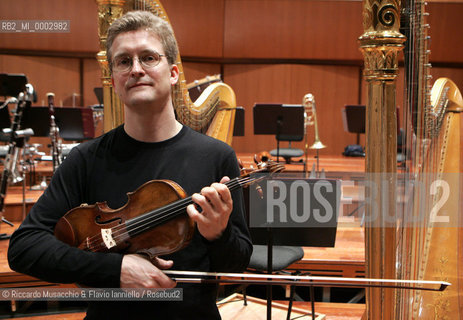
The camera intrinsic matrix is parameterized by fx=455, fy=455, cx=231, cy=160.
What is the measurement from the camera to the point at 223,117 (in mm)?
2605

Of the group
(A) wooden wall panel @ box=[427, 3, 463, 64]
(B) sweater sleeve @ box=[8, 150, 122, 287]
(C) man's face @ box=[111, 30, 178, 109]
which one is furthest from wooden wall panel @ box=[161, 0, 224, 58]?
(B) sweater sleeve @ box=[8, 150, 122, 287]

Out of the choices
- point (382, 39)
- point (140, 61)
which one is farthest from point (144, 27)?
point (382, 39)

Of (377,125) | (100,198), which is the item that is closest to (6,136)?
(100,198)

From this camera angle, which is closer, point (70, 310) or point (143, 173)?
point (143, 173)

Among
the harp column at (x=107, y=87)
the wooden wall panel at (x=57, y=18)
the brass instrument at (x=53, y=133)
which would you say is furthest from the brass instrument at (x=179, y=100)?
the wooden wall panel at (x=57, y=18)

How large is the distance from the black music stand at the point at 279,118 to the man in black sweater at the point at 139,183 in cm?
423

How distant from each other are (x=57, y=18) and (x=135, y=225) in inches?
313

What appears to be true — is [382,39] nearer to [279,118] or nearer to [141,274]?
[141,274]

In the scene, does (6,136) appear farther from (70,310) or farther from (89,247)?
(89,247)

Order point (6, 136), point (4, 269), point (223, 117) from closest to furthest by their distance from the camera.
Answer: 1. point (223, 117)
2. point (4, 269)
3. point (6, 136)

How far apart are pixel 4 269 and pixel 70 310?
55cm

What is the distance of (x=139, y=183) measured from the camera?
1.39 meters

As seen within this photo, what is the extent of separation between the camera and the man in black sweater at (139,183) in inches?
48.8

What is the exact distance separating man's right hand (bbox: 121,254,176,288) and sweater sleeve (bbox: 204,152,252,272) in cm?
16
